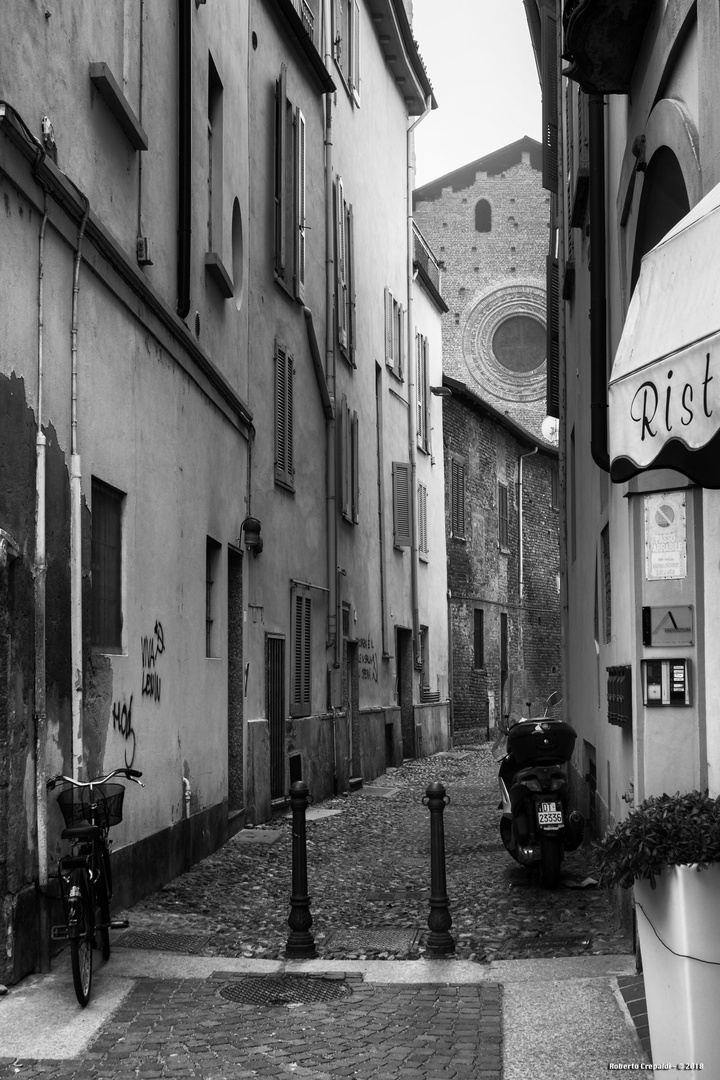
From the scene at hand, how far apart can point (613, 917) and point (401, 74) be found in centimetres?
1966

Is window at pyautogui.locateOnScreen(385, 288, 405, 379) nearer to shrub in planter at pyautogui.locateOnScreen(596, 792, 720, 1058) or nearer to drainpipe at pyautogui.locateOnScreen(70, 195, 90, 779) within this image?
drainpipe at pyautogui.locateOnScreen(70, 195, 90, 779)

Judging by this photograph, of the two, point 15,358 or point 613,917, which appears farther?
point 613,917

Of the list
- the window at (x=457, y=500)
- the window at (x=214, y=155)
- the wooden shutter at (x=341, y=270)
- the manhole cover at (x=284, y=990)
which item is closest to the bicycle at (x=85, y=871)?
the manhole cover at (x=284, y=990)

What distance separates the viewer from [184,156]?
10156mm

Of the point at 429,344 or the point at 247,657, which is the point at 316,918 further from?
the point at 429,344

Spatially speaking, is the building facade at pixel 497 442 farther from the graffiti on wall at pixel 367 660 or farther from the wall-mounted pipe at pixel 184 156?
the wall-mounted pipe at pixel 184 156

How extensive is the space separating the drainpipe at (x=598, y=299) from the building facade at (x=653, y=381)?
0.04 ft

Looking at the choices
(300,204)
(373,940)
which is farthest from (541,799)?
(300,204)

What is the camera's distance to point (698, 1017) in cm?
429

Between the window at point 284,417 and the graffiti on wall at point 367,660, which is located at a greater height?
the window at point 284,417

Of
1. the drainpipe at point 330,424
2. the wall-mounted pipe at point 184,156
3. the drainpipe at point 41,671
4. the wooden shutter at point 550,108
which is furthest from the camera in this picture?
the drainpipe at point 330,424

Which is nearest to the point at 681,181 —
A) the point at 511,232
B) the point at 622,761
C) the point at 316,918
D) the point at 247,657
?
the point at 622,761

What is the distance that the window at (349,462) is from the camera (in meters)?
17.8

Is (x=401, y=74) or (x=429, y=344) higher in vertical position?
(x=401, y=74)
